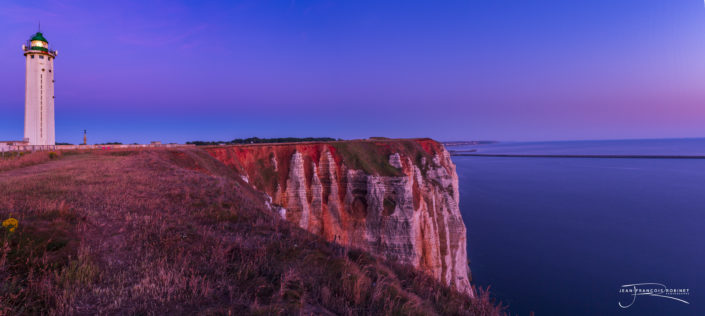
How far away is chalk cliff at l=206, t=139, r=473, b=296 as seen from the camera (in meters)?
35.1

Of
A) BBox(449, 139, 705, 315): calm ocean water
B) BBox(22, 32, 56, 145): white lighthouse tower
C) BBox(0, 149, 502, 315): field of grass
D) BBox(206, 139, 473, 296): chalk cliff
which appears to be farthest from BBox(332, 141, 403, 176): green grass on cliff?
BBox(22, 32, 56, 145): white lighthouse tower

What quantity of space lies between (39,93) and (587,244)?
97.7 m

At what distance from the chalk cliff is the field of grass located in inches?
1002

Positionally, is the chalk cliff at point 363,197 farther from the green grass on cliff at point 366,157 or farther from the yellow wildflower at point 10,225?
the yellow wildflower at point 10,225

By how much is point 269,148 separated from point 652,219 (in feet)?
304

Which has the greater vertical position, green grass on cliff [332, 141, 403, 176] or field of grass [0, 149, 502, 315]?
green grass on cliff [332, 141, 403, 176]

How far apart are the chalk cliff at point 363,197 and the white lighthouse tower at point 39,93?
2618cm

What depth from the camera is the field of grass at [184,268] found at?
4449 millimetres

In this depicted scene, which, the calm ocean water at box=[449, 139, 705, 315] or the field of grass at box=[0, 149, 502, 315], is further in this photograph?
the calm ocean water at box=[449, 139, 705, 315]

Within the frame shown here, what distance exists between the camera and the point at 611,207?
80438 millimetres
